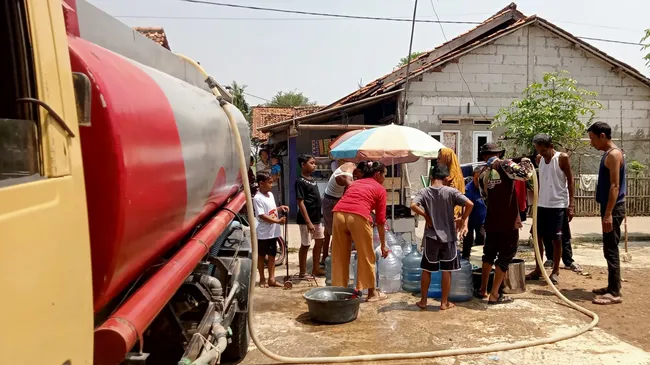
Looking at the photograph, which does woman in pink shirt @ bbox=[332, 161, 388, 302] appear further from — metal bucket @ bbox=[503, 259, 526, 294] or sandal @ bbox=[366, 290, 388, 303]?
metal bucket @ bbox=[503, 259, 526, 294]

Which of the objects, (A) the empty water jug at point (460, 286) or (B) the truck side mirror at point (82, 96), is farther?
(A) the empty water jug at point (460, 286)

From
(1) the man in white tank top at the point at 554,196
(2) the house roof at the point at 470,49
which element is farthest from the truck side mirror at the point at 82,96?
(2) the house roof at the point at 470,49

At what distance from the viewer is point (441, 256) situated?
566 cm

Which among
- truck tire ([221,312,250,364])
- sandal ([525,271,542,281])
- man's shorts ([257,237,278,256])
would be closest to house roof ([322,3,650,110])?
sandal ([525,271,542,281])

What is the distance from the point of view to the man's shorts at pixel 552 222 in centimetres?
675

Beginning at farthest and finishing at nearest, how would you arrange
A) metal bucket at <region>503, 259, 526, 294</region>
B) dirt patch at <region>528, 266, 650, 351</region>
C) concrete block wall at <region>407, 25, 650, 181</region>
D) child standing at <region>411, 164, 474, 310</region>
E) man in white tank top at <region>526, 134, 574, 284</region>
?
1. concrete block wall at <region>407, 25, 650, 181</region>
2. man in white tank top at <region>526, 134, 574, 284</region>
3. metal bucket at <region>503, 259, 526, 294</region>
4. child standing at <region>411, 164, 474, 310</region>
5. dirt patch at <region>528, 266, 650, 351</region>

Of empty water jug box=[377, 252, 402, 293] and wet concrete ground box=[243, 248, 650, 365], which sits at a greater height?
empty water jug box=[377, 252, 402, 293]

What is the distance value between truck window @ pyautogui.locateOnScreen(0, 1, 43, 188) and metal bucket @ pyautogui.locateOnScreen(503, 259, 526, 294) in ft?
19.3

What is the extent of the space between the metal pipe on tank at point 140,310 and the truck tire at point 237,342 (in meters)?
1.36

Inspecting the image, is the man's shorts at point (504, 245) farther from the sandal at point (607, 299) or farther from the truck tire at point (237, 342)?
the truck tire at point (237, 342)

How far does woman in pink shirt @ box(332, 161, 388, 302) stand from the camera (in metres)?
5.70

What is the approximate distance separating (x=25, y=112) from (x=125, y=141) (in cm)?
36

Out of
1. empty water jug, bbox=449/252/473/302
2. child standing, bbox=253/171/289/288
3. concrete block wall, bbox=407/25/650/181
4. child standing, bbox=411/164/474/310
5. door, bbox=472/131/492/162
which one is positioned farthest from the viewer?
door, bbox=472/131/492/162

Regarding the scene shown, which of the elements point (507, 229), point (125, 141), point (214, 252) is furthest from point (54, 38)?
point (507, 229)
